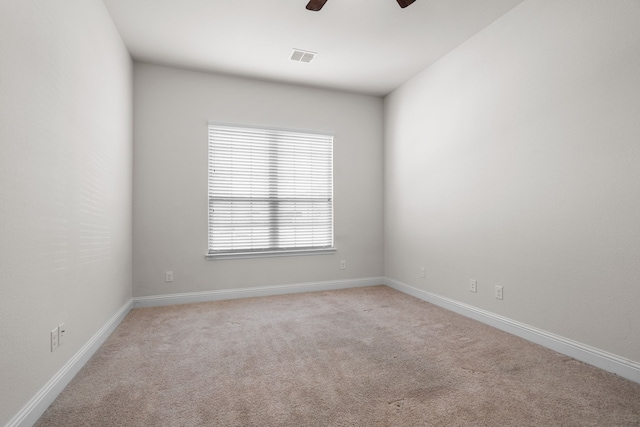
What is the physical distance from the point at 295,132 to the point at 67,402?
3.48 m

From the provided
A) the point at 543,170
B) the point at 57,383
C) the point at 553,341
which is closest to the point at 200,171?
the point at 57,383

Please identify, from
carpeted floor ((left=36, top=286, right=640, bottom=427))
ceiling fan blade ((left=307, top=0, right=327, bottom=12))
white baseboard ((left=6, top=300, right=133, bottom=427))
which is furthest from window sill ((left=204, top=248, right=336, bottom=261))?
ceiling fan blade ((left=307, top=0, right=327, bottom=12))

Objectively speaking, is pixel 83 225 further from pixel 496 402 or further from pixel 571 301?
pixel 571 301

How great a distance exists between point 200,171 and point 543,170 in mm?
3478

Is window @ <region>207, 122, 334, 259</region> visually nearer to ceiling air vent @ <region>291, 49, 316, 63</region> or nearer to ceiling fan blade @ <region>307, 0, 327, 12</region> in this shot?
ceiling air vent @ <region>291, 49, 316, 63</region>

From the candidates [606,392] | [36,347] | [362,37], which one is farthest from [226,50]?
[606,392]

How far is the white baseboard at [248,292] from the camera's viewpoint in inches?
Result: 146

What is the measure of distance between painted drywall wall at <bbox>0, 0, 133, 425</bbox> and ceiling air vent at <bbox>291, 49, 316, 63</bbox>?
1696mm

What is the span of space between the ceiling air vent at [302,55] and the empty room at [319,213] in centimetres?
3

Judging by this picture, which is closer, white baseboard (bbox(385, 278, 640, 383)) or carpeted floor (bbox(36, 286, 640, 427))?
carpeted floor (bbox(36, 286, 640, 427))

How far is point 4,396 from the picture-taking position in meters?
1.39

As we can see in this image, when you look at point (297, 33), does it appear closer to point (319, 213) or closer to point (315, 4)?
point (315, 4)

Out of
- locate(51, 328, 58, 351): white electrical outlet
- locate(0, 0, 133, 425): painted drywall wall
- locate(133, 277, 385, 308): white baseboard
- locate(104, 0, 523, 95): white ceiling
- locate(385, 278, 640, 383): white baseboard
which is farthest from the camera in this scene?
locate(133, 277, 385, 308): white baseboard

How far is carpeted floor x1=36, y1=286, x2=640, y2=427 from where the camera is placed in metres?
1.64
